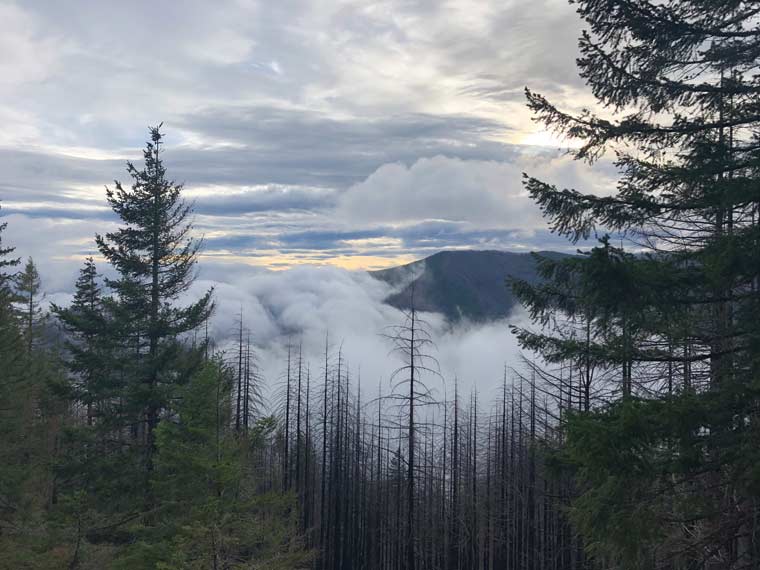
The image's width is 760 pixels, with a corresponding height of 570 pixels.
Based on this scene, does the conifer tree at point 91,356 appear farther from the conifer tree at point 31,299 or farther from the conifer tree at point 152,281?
the conifer tree at point 31,299

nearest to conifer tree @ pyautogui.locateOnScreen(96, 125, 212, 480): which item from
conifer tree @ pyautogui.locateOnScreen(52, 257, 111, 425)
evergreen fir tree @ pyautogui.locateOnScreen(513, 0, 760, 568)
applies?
conifer tree @ pyautogui.locateOnScreen(52, 257, 111, 425)

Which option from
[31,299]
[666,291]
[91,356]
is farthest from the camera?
[31,299]

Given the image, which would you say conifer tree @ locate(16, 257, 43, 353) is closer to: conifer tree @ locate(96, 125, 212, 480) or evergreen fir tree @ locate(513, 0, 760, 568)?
conifer tree @ locate(96, 125, 212, 480)

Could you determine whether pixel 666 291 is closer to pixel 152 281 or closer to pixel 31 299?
pixel 152 281

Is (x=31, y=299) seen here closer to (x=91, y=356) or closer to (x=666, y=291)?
(x=91, y=356)

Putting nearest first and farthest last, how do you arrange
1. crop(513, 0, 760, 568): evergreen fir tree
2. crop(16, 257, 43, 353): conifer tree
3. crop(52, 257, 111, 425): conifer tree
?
crop(513, 0, 760, 568): evergreen fir tree < crop(52, 257, 111, 425): conifer tree < crop(16, 257, 43, 353): conifer tree

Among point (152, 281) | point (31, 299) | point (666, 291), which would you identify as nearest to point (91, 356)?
point (152, 281)

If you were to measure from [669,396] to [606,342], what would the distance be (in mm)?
1147

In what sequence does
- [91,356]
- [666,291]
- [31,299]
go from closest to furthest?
1. [666,291]
2. [91,356]
3. [31,299]

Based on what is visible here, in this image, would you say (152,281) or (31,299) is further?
(31,299)

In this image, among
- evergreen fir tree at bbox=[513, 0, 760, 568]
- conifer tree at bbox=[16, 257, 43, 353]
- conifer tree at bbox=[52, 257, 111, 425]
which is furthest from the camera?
conifer tree at bbox=[16, 257, 43, 353]

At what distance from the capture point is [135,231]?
18.7 metres

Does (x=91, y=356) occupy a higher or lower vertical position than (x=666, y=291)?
lower

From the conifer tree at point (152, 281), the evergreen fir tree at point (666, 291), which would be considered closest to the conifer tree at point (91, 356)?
the conifer tree at point (152, 281)
